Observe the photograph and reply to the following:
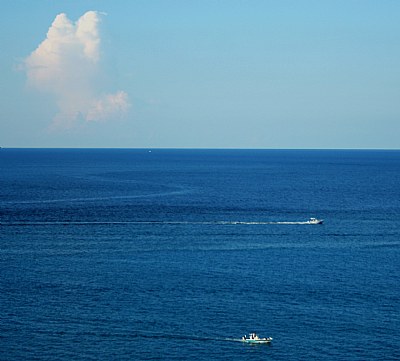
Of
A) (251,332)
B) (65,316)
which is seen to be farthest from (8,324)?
(251,332)

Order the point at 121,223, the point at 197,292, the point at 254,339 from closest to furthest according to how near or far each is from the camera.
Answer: the point at 254,339 < the point at 197,292 < the point at 121,223

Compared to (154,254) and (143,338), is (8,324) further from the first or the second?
(154,254)

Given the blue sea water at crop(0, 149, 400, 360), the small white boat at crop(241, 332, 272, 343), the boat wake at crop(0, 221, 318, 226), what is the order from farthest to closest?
the boat wake at crop(0, 221, 318, 226) → the small white boat at crop(241, 332, 272, 343) → the blue sea water at crop(0, 149, 400, 360)

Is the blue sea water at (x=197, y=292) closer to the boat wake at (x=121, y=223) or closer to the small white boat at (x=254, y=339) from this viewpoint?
the small white boat at (x=254, y=339)

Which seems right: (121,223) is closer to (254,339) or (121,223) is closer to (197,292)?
(197,292)

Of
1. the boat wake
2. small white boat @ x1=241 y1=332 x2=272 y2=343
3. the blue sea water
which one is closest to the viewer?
the blue sea water

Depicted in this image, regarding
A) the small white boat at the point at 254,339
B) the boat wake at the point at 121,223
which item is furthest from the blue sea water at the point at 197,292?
the boat wake at the point at 121,223

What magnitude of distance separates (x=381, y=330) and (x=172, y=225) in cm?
9021

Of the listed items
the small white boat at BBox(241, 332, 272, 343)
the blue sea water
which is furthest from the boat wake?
the small white boat at BBox(241, 332, 272, 343)

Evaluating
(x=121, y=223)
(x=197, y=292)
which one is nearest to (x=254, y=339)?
(x=197, y=292)

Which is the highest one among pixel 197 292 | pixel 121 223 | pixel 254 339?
pixel 121 223

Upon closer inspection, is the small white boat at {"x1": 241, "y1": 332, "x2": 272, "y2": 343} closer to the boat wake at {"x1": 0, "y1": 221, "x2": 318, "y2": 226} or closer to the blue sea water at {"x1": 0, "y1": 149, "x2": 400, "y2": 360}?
the blue sea water at {"x1": 0, "y1": 149, "x2": 400, "y2": 360}

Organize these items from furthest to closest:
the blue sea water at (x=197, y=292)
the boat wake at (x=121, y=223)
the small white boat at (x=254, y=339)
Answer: the boat wake at (x=121, y=223) → the small white boat at (x=254, y=339) → the blue sea water at (x=197, y=292)

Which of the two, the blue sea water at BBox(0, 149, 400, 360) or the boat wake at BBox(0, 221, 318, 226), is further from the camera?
the boat wake at BBox(0, 221, 318, 226)
